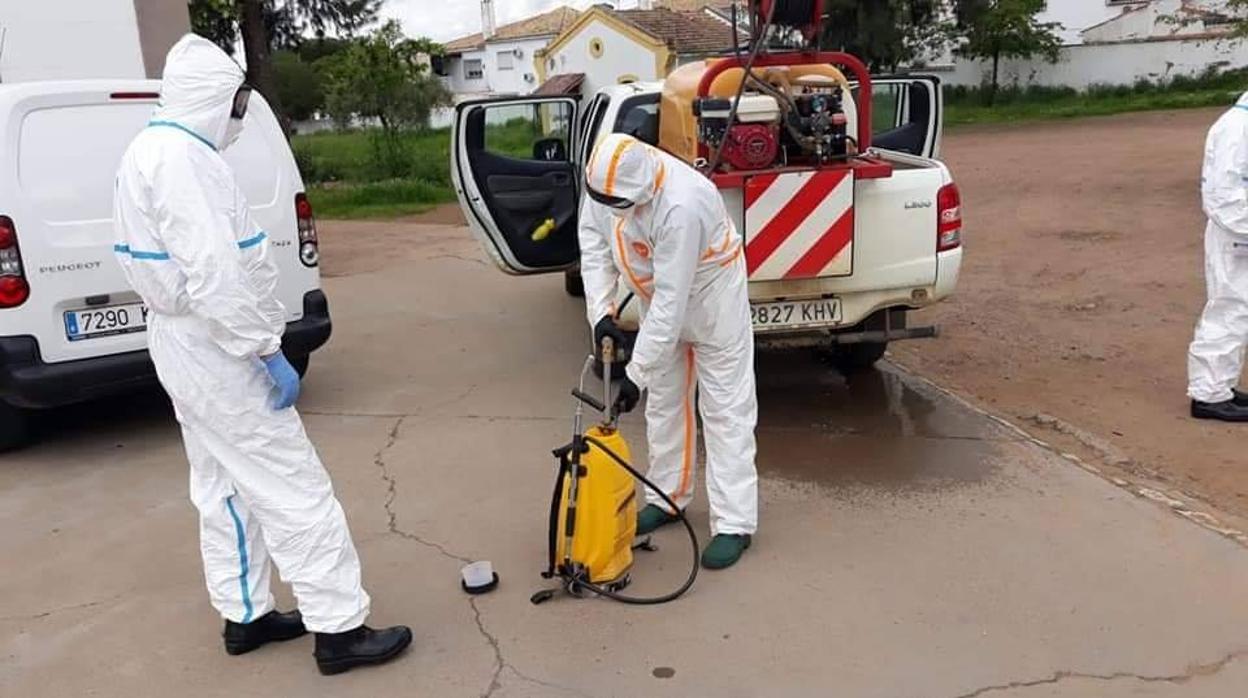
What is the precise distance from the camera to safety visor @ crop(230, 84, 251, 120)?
132 inches

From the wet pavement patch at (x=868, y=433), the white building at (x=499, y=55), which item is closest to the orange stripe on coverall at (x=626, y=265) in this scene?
Answer: the wet pavement patch at (x=868, y=433)

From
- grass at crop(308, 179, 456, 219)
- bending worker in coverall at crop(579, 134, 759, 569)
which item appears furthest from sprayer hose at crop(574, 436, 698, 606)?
grass at crop(308, 179, 456, 219)

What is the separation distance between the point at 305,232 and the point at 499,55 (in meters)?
56.3

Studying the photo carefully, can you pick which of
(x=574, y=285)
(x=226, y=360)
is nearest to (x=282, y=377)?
(x=226, y=360)

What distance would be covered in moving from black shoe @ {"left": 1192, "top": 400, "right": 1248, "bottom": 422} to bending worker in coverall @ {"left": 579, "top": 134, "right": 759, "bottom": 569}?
286 centimetres

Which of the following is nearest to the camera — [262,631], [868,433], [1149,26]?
[262,631]

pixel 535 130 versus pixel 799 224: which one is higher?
pixel 535 130

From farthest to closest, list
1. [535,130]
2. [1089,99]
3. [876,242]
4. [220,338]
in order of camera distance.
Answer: [1089,99], [535,130], [876,242], [220,338]

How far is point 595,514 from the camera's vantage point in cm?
387

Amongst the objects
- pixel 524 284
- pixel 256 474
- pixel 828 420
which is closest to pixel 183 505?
pixel 256 474

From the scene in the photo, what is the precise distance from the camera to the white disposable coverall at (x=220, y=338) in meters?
3.10

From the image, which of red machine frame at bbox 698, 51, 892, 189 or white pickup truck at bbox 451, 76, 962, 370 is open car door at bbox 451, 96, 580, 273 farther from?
red machine frame at bbox 698, 51, 892, 189

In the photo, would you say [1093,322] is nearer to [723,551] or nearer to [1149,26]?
[723,551]

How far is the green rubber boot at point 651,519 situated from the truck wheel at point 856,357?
2.55 metres
